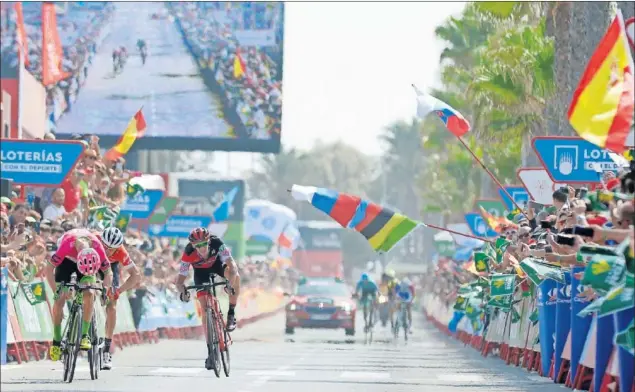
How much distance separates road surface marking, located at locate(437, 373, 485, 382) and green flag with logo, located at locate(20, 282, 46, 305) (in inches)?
216

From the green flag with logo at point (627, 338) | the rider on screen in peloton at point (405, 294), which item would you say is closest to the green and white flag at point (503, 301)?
the green flag with logo at point (627, 338)

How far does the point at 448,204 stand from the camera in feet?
246

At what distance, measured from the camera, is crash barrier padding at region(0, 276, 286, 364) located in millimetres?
21625

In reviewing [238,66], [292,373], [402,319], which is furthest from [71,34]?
[292,373]

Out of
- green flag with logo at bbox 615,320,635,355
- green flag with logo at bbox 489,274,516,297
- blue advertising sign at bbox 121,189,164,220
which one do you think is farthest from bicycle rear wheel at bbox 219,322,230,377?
blue advertising sign at bbox 121,189,164,220

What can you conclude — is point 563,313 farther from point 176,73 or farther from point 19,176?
point 176,73

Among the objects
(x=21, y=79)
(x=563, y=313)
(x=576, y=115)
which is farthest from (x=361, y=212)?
(x=21, y=79)

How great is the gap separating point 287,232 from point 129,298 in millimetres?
54437

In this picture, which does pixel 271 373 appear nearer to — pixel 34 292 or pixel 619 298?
pixel 34 292

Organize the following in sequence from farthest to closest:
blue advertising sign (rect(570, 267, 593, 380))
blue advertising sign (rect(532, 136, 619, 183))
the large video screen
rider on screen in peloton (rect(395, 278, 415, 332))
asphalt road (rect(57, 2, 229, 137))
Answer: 1. asphalt road (rect(57, 2, 229, 137))
2. the large video screen
3. rider on screen in peloton (rect(395, 278, 415, 332))
4. blue advertising sign (rect(532, 136, 619, 183))
5. blue advertising sign (rect(570, 267, 593, 380))

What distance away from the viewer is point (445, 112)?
1022 inches

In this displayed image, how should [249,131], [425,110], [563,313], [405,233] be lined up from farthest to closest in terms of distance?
[249,131] → [425,110] → [405,233] → [563,313]

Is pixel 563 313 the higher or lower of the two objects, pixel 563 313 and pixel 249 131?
the lower

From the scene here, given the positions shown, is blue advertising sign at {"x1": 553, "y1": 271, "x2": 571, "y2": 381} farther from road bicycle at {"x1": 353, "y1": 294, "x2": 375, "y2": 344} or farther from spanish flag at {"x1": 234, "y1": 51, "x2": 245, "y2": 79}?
spanish flag at {"x1": 234, "y1": 51, "x2": 245, "y2": 79}
